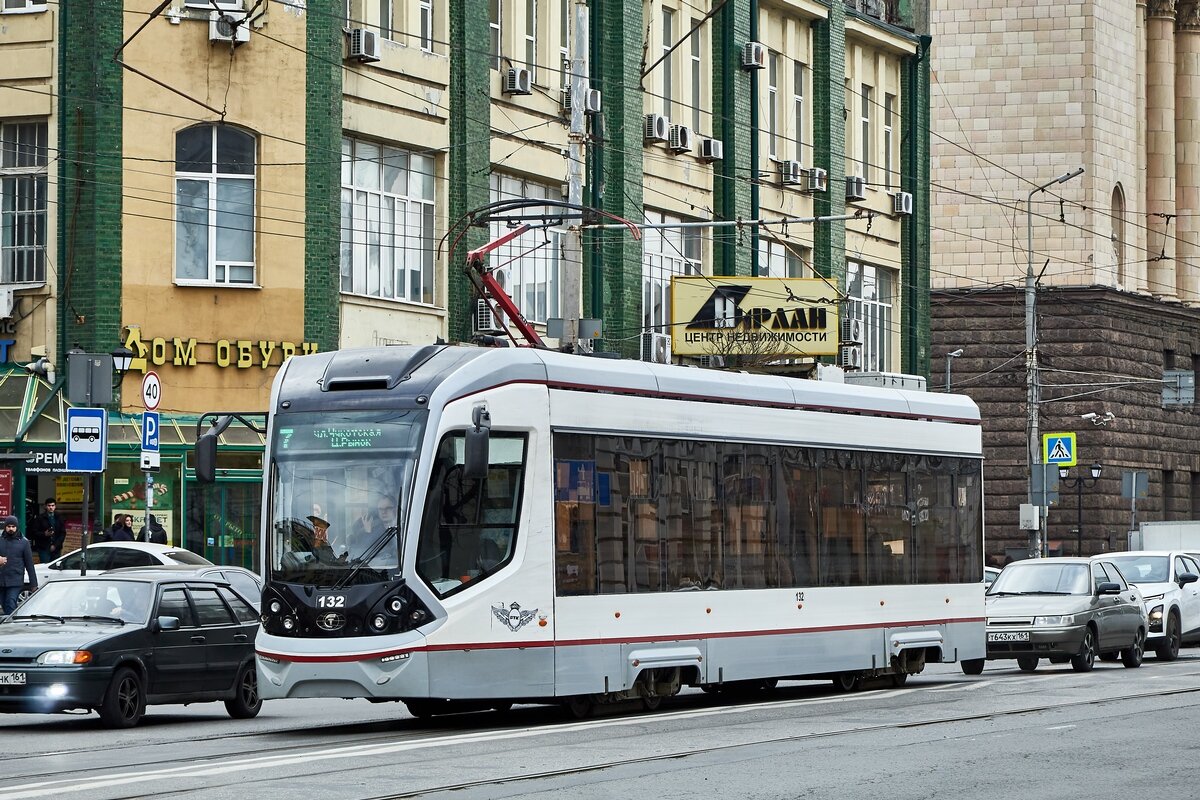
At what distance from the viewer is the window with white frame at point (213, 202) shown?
34.5m

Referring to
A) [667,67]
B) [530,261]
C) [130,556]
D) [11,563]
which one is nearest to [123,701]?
[11,563]

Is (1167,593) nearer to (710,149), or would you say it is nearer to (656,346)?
(656,346)

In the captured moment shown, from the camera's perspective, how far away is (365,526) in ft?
54.8

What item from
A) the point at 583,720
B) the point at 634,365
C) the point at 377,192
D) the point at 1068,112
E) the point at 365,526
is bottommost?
the point at 583,720

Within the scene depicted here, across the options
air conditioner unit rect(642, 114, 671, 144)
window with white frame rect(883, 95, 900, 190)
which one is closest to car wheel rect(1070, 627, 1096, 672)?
air conditioner unit rect(642, 114, 671, 144)

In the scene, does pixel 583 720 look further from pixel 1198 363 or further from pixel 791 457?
pixel 1198 363

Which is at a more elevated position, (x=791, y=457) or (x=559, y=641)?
(x=791, y=457)

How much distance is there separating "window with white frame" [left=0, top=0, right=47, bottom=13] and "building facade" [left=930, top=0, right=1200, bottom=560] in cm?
3738

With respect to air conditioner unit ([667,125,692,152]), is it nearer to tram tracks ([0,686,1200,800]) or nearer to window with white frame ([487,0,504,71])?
window with white frame ([487,0,504,71])

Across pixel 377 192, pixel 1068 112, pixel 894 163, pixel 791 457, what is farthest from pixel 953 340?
pixel 791 457

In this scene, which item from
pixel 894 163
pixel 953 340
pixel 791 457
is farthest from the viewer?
pixel 953 340

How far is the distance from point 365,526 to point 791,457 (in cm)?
565

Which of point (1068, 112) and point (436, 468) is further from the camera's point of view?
point (1068, 112)

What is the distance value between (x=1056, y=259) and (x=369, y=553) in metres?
53.4
